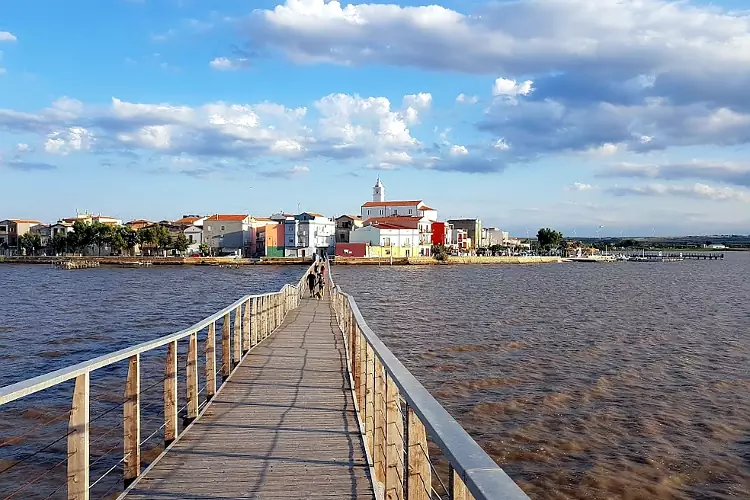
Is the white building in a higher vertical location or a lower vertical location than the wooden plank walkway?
higher

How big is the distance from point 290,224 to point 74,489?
297 feet

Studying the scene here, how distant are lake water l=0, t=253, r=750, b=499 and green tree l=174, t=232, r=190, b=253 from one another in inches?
2148

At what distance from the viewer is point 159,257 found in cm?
9444

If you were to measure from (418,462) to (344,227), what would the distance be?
315 ft

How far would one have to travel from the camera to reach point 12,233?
106 metres

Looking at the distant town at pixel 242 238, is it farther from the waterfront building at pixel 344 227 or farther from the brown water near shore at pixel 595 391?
the brown water near shore at pixel 595 391

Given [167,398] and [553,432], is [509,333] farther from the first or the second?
[167,398]

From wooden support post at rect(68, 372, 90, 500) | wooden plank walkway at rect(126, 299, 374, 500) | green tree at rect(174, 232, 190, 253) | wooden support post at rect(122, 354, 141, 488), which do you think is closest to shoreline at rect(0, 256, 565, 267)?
green tree at rect(174, 232, 190, 253)

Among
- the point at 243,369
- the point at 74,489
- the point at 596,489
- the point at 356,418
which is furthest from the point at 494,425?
the point at 74,489

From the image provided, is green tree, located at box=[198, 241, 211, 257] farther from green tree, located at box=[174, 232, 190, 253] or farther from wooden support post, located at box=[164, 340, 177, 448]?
wooden support post, located at box=[164, 340, 177, 448]

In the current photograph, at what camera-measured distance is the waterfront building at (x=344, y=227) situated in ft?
320

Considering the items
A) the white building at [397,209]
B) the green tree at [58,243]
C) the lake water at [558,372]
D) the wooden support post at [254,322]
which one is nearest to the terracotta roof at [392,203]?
the white building at [397,209]

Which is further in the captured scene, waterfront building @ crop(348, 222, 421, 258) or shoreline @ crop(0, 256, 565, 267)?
waterfront building @ crop(348, 222, 421, 258)

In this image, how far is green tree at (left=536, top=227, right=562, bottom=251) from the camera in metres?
140
